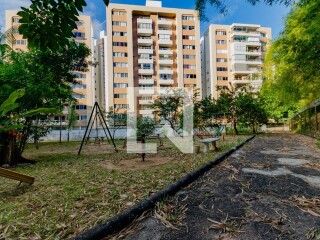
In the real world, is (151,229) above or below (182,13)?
below

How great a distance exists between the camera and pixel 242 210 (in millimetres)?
2459

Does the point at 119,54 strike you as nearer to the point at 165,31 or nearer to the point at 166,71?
the point at 166,71

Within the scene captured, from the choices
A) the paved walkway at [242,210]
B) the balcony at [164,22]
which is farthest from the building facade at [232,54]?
the paved walkway at [242,210]

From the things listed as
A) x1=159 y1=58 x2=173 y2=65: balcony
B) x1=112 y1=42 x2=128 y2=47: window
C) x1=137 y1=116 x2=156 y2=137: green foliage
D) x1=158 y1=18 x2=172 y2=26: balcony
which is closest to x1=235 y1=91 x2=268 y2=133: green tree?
x1=137 y1=116 x2=156 y2=137: green foliage

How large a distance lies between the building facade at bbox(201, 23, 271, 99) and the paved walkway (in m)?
45.6

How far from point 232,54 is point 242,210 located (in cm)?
5052

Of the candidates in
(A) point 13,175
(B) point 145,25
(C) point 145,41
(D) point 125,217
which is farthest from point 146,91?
(D) point 125,217

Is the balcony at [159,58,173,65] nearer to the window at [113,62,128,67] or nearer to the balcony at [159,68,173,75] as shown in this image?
the balcony at [159,68,173,75]

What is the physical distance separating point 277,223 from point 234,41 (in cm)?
5173

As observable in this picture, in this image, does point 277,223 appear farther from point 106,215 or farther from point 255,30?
point 255,30

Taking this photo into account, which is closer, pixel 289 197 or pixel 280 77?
pixel 289 197

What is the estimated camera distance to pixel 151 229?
2.08 meters

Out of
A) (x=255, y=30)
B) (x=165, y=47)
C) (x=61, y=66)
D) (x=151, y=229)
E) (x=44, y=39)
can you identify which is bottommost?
(x=151, y=229)

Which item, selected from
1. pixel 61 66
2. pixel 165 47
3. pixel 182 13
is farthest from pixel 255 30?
pixel 61 66
